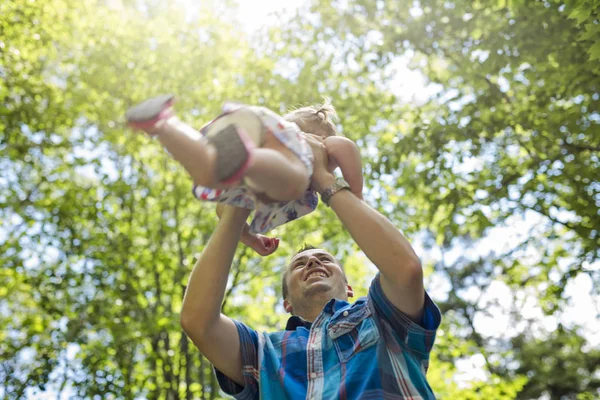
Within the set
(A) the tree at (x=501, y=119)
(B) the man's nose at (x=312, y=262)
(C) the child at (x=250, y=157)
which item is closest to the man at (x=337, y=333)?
(C) the child at (x=250, y=157)

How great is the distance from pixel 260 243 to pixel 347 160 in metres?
0.52

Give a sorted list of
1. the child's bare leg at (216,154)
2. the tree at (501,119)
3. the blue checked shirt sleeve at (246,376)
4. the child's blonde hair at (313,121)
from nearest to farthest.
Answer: the child's bare leg at (216,154), the child's blonde hair at (313,121), the blue checked shirt sleeve at (246,376), the tree at (501,119)

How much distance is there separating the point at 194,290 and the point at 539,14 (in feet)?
14.7

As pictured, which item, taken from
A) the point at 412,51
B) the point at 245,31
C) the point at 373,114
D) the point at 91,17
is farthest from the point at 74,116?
the point at 412,51

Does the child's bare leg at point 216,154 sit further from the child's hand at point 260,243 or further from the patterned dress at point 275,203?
the child's hand at point 260,243

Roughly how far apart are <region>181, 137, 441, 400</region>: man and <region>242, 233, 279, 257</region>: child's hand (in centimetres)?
14

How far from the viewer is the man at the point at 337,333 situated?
1.80 metres

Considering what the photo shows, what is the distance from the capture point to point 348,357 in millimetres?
1998

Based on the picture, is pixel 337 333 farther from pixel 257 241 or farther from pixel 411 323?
pixel 257 241

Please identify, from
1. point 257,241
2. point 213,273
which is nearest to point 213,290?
point 213,273

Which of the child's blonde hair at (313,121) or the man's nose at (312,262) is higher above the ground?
the child's blonde hair at (313,121)

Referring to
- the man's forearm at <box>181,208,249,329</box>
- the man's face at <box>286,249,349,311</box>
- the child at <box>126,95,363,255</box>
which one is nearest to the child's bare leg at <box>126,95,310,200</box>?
the child at <box>126,95,363,255</box>

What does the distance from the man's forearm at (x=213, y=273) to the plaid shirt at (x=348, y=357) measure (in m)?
0.27

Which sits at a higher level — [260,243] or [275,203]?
[260,243]
